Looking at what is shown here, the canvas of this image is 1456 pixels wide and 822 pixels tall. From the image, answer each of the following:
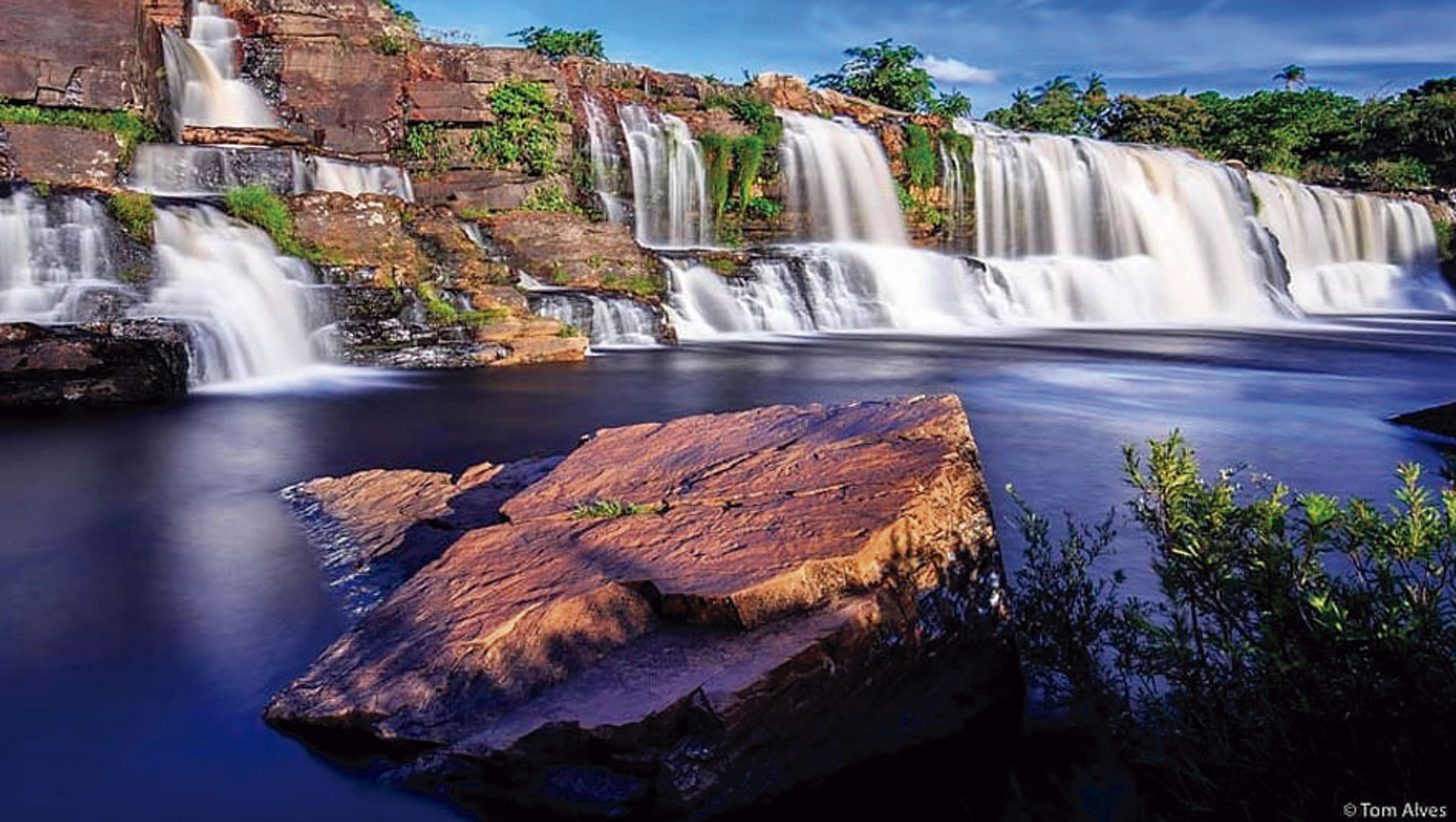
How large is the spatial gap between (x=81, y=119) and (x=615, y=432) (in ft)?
60.2

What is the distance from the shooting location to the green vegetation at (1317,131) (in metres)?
41.1

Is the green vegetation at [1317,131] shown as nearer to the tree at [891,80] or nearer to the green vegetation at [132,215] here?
the tree at [891,80]

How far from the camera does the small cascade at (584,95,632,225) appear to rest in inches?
951

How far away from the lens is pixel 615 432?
5316mm

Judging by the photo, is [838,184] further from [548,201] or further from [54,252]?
[54,252]

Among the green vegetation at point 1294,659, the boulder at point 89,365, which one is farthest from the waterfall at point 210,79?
the green vegetation at point 1294,659

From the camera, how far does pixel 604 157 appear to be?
24344 millimetres

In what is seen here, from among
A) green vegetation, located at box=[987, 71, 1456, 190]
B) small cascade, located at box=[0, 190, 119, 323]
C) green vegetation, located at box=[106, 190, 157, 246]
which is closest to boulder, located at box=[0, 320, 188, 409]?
small cascade, located at box=[0, 190, 119, 323]

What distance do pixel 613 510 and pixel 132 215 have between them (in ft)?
38.8

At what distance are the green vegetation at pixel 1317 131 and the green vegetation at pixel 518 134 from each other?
2754cm

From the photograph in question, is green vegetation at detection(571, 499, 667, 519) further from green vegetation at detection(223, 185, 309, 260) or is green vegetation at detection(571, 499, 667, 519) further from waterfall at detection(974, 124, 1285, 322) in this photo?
waterfall at detection(974, 124, 1285, 322)

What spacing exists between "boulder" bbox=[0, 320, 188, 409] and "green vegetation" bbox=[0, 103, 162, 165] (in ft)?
29.0

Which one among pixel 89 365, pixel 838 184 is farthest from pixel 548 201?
pixel 89 365

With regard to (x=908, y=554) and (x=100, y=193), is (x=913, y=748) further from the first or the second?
(x=100, y=193)
